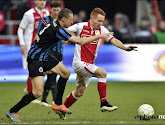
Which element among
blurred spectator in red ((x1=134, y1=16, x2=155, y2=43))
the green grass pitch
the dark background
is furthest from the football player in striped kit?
the dark background

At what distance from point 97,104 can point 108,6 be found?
973 cm

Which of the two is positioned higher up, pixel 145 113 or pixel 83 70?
pixel 83 70

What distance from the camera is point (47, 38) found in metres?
7.46

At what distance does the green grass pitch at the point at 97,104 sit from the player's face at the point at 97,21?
63.0 inches

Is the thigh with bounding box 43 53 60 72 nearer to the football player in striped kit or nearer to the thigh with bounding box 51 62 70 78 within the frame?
the thigh with bounding box 51 62 70 78

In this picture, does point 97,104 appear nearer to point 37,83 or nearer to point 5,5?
point 37,83

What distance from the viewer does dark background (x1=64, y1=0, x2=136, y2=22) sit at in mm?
18891

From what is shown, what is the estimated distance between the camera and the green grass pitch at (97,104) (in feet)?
25.2

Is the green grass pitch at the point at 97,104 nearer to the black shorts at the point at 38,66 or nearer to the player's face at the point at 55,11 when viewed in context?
the black shorts at the point at 38,66

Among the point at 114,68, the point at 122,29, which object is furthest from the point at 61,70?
the point at 122,29

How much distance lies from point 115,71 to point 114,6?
233 inches

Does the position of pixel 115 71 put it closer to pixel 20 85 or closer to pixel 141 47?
pixel 141 47

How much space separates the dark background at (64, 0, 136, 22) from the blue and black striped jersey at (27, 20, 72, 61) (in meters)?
11.4

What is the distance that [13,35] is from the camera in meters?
17.3
